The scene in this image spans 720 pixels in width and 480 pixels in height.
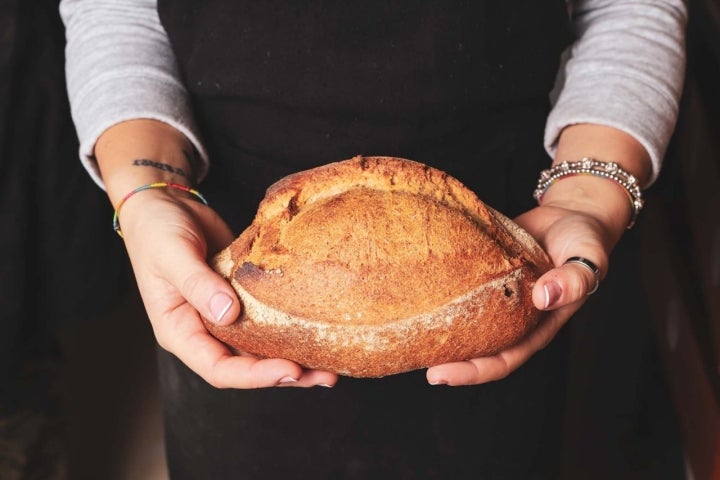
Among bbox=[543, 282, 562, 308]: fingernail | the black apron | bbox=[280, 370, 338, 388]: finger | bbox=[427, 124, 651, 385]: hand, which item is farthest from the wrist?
bbox=[280, 370, 338, 388]: finger

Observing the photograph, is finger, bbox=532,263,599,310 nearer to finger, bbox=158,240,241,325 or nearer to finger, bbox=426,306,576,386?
finger, bbox=426,306,576,386

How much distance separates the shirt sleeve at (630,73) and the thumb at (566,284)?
31 centimetres

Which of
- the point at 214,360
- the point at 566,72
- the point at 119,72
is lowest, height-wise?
the point at 214,360

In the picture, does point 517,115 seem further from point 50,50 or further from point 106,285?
point 106,285

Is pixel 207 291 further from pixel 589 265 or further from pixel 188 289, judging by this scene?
pixel 589 265

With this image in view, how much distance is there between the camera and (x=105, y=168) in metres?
1.09

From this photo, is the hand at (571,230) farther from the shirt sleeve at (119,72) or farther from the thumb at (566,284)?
the shirt sleeve at (119,72)

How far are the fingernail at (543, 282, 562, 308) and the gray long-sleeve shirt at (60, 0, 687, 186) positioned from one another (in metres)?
0.37

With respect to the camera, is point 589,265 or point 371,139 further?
point 371,139

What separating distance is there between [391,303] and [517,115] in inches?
17.3

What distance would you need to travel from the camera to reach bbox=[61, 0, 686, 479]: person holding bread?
104 centimetres

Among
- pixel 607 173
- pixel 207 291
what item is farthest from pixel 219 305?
pixel 607 173

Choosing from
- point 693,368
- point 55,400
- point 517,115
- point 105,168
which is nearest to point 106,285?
point 55,400

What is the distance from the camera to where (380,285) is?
0.85 meters
